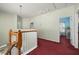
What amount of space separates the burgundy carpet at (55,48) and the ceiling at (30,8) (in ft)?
1.64

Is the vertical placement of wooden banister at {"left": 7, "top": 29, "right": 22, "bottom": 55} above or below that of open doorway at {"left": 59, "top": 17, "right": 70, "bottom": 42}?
below

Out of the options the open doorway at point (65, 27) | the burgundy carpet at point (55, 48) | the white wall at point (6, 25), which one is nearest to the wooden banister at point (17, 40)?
the white wall at point (6, 25)

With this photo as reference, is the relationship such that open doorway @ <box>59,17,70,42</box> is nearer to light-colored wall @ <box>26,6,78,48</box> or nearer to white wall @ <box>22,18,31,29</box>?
light-colored wall @ <box>26,6,78,48</box>

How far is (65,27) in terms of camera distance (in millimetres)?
1761

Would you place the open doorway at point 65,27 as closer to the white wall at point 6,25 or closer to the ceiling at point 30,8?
the ceiling at point 30,8

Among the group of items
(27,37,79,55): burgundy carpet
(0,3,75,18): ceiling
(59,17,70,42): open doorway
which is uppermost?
(0,3,75,18): ceiling

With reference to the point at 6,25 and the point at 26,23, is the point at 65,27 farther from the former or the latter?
the point at 6,25

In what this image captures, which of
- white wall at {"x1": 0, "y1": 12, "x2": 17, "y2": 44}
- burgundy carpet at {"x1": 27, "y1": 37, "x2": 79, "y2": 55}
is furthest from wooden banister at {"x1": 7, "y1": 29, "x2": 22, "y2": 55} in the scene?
burgundy carpet at {"x1": 27, "y1": 37, "x2": 79, "y2": 55}

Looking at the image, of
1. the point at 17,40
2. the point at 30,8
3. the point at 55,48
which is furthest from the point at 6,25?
the point at 55,48

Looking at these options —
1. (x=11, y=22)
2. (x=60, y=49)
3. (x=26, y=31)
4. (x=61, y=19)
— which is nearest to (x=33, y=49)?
(x=26, y=31)

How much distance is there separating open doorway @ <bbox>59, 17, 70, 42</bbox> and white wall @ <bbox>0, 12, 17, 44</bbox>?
2.54 feet

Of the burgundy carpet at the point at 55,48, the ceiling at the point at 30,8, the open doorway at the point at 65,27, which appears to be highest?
the ceiling at the point at 30,8

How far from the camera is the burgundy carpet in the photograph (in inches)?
68.4

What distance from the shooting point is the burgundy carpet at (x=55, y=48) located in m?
1.74
